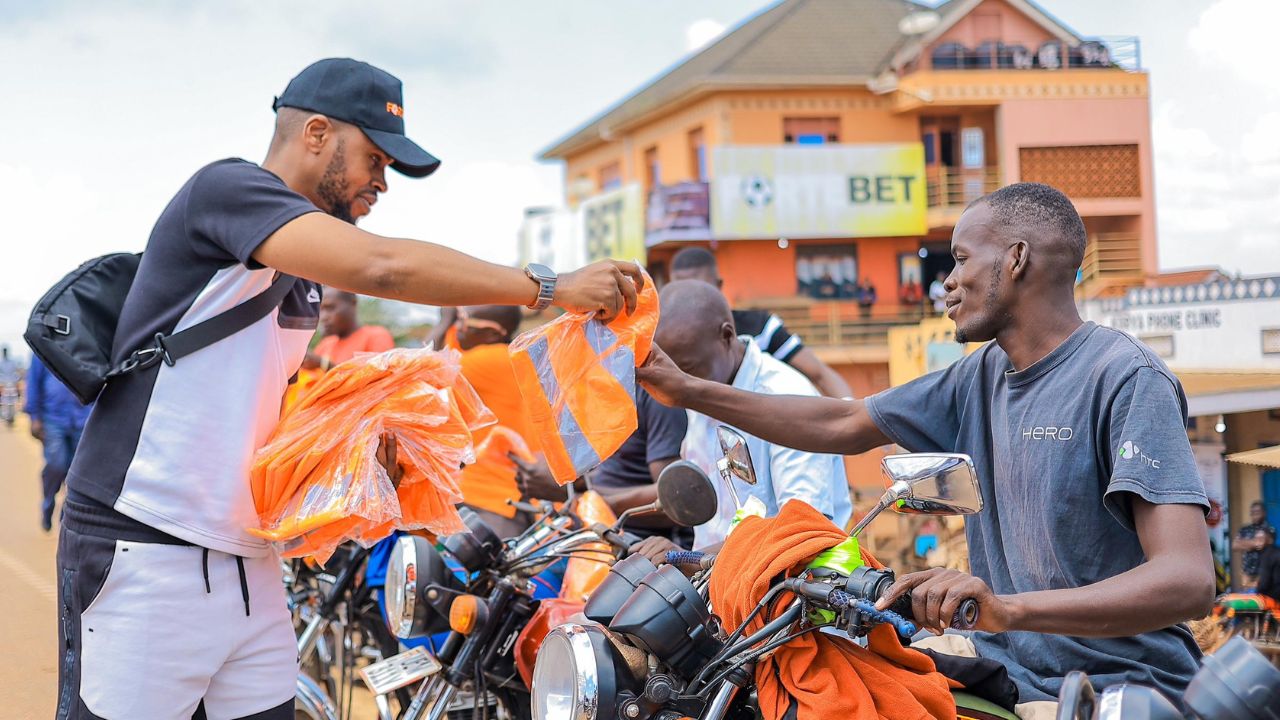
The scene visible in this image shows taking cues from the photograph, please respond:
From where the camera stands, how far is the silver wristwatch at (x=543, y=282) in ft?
8.52

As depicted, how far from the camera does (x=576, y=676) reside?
2.28 metres

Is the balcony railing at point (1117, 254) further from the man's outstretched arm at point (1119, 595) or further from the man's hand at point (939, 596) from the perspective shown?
the man's hand at point (939, 596)

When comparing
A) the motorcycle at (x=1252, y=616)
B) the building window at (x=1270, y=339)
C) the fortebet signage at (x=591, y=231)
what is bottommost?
the motorcycle at (x=1252, y=616)

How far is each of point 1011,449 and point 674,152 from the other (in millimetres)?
33592

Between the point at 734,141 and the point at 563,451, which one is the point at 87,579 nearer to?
the point at 563,451

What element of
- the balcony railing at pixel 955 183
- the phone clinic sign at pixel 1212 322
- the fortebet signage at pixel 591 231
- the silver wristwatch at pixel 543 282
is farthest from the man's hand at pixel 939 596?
the balcony railing at pixel 955 183

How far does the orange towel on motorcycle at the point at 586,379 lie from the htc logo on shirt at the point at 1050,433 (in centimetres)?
95

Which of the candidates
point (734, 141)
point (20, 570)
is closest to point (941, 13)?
point (734, 141)

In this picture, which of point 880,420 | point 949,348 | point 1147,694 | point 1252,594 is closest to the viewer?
point 1147,694

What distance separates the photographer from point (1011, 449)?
2795 millimetres

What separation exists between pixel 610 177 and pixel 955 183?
12240 mm

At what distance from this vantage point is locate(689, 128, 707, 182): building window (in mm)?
34750

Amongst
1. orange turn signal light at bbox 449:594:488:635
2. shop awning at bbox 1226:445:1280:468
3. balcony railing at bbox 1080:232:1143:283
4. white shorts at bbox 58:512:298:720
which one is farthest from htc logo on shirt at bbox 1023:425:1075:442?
balcony railing at bbox 1080:232:1143:283

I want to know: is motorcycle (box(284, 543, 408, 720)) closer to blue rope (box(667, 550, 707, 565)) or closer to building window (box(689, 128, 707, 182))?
blue rope (box(667, 550, 707, 565))
